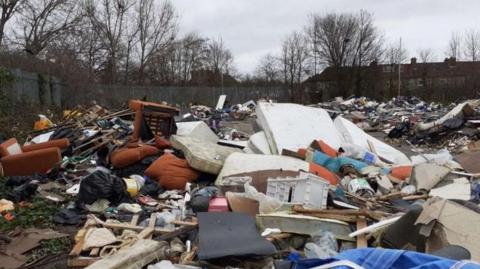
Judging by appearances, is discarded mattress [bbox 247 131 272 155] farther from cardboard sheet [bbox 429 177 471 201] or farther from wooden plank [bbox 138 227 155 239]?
wooden plank [bbox 138 227 155 239]

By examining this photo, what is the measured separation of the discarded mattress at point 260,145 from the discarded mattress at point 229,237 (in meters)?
4.22

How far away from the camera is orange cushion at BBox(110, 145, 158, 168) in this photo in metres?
8.52

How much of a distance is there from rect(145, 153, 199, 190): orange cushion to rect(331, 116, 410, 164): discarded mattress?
13.8 feet

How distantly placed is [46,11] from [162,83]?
12.4 meters

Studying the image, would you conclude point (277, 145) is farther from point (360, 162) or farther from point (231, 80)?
point (231, 80)

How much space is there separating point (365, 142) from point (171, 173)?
197 inches

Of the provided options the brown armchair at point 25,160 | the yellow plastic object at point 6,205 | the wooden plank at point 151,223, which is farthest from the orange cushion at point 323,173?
the brown armchair at point 25,160

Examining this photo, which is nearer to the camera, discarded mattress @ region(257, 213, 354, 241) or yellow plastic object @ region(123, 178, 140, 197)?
discarded mattress @ region(257, 213, 354, 241)

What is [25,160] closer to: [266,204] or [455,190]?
[266,204]

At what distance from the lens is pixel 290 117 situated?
10.6 metres

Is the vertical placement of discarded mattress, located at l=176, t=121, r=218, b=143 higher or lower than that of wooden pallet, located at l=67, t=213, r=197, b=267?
higher

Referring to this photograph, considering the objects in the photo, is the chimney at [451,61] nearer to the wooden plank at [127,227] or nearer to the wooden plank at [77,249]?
the wooden plank at [127,227]

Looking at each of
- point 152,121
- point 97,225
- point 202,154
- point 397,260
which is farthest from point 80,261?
point 152,121

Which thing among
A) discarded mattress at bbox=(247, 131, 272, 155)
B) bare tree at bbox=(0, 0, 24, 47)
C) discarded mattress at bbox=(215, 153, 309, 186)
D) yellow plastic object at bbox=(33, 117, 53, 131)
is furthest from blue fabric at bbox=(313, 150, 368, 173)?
bare tree at bbox=(0, 0, 24, 47)
